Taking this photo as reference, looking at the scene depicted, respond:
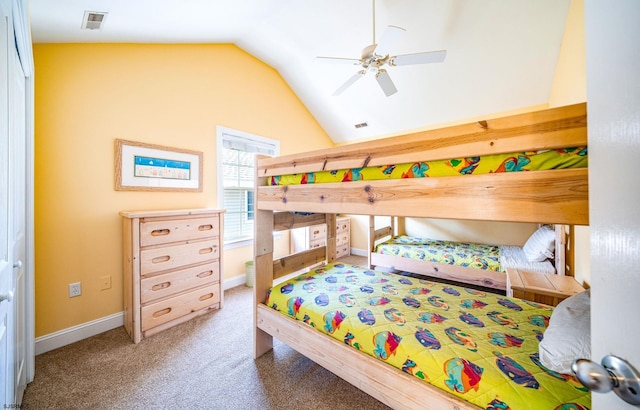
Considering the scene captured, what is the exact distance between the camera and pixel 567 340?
2.55 feet

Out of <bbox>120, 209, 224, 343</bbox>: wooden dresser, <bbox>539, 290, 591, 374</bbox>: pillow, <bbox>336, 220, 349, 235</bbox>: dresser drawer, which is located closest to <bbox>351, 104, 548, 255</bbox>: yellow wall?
<bbox>336, 220, 349, 235</bbox>: dresser drawer

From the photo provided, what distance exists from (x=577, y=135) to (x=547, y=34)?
2.70m

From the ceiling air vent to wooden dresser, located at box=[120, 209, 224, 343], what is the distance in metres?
1.44

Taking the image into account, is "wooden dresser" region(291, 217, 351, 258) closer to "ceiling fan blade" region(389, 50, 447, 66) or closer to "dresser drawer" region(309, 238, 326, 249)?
"dresser drawer" region(309, 238, 326, 249)

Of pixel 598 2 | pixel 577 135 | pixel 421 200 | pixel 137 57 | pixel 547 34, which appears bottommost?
pixel 421 200

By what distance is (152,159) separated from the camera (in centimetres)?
241

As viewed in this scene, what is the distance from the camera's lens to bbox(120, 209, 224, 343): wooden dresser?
197 centimetres

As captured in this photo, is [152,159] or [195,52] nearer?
[152,159]

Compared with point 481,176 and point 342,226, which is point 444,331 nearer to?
point 481,176

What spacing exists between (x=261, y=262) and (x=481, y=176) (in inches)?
57.2

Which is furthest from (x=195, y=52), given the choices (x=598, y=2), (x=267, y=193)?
(x=598, y=2)

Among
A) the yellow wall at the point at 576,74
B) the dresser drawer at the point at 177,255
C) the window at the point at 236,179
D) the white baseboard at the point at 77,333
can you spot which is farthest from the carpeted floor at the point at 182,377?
the yellow wall at the point at 576,74

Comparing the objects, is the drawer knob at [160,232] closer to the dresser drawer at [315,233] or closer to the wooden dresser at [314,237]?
the wooden dresser at [314,237]

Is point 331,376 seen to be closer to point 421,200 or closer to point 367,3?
point 421,200
